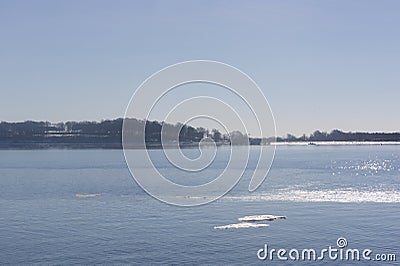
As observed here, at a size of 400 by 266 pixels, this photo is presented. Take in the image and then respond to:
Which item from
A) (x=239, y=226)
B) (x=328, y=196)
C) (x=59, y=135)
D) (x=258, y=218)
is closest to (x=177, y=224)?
(x=239, y=226)

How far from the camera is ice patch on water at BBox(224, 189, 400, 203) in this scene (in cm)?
3350

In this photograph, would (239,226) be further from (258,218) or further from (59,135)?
(59,135)

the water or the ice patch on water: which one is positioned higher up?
the ice patch on water

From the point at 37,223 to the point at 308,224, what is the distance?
530 inches

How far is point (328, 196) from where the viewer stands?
35656 mm

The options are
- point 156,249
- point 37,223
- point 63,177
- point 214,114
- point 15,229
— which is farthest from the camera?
point 63,177

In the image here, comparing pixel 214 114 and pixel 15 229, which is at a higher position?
pixel 214 114

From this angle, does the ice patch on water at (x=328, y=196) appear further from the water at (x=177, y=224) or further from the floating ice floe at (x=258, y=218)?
the floating ice floe at (x=258, y=218)

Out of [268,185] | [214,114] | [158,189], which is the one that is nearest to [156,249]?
[214,114]

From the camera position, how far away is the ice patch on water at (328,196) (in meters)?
33.5

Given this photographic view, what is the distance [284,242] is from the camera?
70.1 ft

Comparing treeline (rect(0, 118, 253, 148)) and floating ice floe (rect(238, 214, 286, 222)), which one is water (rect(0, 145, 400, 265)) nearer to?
floating ice floe (rect(238, 214, 286, 222))

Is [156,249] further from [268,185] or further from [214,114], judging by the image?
[268,185]

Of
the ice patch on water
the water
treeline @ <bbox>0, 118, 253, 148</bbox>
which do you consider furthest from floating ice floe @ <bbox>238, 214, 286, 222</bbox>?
treeline @ <bbox>0, 118, 253, 148</bbox>
